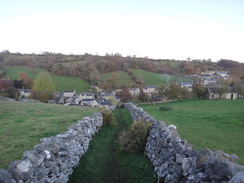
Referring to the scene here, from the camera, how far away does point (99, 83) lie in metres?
91.7

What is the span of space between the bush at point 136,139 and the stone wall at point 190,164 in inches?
45.5

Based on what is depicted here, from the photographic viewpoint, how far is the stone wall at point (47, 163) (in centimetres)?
449

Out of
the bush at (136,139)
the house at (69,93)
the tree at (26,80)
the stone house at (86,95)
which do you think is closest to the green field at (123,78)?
the stone house at (86,95)

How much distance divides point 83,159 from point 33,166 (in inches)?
175

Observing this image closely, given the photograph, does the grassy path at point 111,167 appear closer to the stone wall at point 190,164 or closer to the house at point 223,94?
the stone wall at point 190,164

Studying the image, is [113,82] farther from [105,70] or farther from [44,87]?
[44,87]

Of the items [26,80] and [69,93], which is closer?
[69,93]

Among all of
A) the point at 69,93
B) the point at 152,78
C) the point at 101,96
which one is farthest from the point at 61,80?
the point at 152,78

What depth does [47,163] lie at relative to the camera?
5.79 meters

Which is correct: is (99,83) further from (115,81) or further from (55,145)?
(55,145)

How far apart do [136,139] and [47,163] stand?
18.9ft

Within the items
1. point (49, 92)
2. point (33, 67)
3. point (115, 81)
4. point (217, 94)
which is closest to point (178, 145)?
point (217, 94)

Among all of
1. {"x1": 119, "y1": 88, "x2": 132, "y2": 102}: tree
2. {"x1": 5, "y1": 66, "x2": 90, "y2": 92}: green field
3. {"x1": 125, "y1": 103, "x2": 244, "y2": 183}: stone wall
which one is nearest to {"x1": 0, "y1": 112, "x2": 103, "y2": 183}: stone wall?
{"x1": 125, "y1": 103, "x2": 244, "y2": 183}: stone wall

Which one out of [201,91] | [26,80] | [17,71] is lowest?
[26,80]
